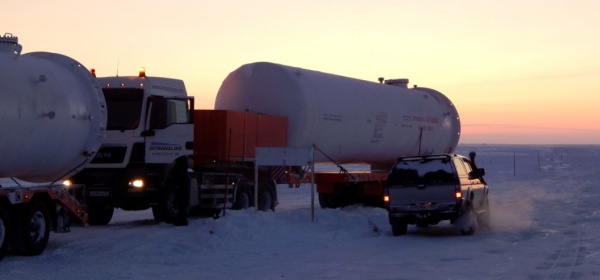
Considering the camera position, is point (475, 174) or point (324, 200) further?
point (324, 200)

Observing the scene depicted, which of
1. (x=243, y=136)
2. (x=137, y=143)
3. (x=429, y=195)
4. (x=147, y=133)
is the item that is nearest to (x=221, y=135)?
(x=243, y=136)

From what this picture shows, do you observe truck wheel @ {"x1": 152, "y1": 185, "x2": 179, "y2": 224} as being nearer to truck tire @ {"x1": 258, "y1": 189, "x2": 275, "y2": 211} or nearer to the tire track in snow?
truck tire @ {"x1": 258, "y1": 189, "x2": 275, "y2": 211}

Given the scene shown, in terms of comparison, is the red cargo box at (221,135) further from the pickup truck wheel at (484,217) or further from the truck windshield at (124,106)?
the pickup truck wheel at (484,217)

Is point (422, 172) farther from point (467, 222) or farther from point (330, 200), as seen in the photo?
point (330, 200)

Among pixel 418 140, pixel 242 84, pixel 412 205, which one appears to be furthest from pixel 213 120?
pixel 418 140

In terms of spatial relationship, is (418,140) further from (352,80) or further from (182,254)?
(182,254)

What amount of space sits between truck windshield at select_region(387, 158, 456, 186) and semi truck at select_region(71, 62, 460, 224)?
455 cm

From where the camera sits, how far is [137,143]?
59.5ft

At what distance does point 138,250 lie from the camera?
46.8 ft

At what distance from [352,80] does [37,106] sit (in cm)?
1304

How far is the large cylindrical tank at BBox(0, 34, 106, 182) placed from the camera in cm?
1263

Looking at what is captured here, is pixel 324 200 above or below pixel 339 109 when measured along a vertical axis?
below

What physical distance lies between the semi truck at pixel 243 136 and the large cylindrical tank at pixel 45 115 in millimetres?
2885

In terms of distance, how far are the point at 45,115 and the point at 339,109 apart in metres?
10.9
